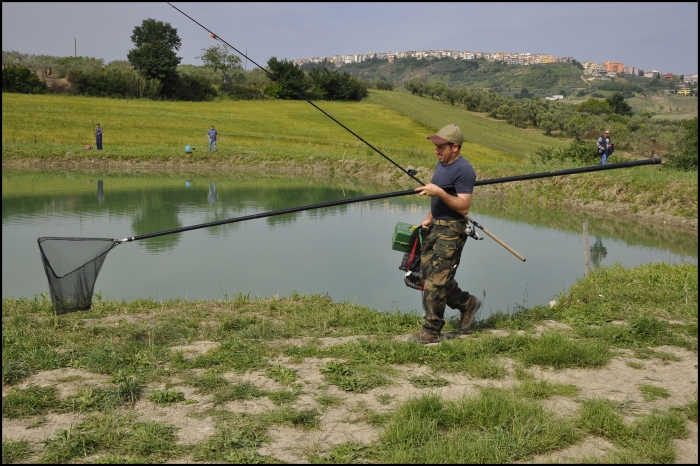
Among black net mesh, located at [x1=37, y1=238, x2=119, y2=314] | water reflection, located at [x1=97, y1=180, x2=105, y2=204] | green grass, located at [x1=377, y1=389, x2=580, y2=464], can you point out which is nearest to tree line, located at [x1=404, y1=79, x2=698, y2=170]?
water reflection, located at [x1=97, y1=180, x2=105, y2=204]

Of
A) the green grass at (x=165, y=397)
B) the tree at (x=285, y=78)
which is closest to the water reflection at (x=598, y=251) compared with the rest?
the green grass at (x=165, y=397)

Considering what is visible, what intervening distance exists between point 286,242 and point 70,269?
7147mm

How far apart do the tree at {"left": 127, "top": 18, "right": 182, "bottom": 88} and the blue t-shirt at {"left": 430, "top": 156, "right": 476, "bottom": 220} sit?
157 feet

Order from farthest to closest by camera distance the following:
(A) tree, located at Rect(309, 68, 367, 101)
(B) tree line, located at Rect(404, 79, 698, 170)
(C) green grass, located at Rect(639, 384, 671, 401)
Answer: (A) tree, located at Rect(309, 68, 367, 101) < (B) tree line, located at Rect(404, 79, 698, 170) < (C) green grass, located at Rect(639, 384, 671, 401)

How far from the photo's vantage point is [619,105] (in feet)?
175

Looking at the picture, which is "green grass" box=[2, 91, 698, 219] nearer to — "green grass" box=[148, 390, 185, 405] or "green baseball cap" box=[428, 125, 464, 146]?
"green baseball cap" box=[428, 125, 464, 146]

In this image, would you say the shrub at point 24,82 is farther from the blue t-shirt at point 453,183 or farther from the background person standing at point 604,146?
the blue t-shirt at point 453,183

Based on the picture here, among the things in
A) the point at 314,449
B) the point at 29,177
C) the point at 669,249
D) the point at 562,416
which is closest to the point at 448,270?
the point at 562,416

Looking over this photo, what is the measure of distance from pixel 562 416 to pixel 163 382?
9.30 feet

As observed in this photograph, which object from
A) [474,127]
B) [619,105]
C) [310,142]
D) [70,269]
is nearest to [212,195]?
[70,269]

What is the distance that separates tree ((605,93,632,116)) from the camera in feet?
173

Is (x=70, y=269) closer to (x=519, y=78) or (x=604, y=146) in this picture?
(x=604, y=146)

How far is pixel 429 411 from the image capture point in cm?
432

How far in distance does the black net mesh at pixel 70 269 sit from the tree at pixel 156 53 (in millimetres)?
46682
